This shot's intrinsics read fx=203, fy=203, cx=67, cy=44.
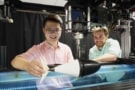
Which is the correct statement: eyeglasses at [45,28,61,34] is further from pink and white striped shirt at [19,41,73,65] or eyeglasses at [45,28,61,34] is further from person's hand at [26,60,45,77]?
person's hand at [26,60,45,77]

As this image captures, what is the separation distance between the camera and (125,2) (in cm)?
141

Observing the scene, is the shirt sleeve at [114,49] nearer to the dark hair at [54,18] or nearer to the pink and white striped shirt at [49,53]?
the pink and white striped shirt at [49,53]

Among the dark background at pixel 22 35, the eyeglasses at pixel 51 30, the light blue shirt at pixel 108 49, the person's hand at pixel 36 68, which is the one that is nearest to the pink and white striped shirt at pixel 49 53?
the eyeglasses at pixel 51 30

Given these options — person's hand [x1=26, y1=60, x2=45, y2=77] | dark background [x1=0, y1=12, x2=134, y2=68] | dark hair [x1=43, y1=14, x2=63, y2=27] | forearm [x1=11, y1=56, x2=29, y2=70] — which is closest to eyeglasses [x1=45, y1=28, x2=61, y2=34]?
dark hair [x1=43, y1=14, x2=63, y2=27]

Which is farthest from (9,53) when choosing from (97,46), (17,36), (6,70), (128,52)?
(6,70)

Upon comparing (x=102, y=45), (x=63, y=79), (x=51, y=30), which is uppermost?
(x=51, y=30)

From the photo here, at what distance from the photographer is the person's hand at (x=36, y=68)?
85 centimetres

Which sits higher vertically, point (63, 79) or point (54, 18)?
point (54, 18)

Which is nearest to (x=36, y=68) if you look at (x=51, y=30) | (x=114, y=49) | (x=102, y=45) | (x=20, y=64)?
(x=20, y=64)

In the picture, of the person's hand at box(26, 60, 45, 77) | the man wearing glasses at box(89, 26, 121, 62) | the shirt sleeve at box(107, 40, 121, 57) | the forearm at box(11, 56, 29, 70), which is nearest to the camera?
the person's hand at box(26, 60, 45, 77)

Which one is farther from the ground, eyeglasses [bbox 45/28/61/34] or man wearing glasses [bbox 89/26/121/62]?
eyeglasses [bbox 45/28/61/34]

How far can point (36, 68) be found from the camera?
0.87 metres

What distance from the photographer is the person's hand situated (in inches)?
33.5

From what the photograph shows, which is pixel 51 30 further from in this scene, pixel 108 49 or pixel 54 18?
pixel 108 49
